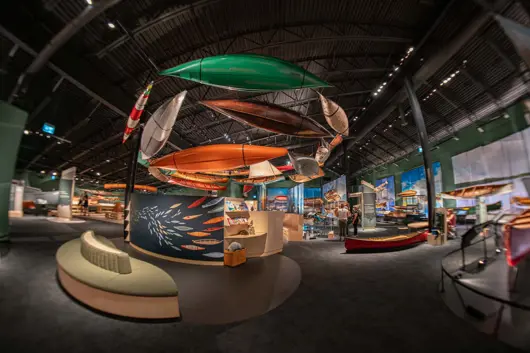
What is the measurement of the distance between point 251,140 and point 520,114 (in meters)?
14.7

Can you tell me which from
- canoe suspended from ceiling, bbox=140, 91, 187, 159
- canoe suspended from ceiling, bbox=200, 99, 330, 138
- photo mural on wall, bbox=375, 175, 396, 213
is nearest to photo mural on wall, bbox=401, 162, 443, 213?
photo mural on wall, bbox=375, 175, 396, 213

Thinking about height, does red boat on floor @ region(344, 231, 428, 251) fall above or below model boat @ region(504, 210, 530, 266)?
below

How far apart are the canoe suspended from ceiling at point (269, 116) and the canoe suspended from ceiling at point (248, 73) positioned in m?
1.06

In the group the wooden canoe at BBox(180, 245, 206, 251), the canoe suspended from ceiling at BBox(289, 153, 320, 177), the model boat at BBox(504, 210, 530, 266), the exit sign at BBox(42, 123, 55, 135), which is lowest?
the wooden canoe at BBox(180, 245, 206, 251)

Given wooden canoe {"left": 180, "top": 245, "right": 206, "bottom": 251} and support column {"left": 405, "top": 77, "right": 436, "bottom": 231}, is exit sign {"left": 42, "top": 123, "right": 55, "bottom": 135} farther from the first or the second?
support column {"left": 405, "top": 77, "right": 436, "bottom": 231}

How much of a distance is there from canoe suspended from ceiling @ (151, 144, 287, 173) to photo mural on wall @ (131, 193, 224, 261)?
3.37ft

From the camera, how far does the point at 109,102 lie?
24.5 ft

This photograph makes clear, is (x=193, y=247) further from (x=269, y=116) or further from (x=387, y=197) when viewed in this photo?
(x=387, y=197)

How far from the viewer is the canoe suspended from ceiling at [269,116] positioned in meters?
3.73

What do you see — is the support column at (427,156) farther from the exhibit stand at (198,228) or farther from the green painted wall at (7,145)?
the green painted wall at (7,145)

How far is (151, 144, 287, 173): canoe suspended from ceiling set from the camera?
422 cm

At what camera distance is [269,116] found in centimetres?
375

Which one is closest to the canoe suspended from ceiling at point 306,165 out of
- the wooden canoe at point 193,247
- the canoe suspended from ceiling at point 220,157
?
the canoe suspended from ceiling at point 220,157

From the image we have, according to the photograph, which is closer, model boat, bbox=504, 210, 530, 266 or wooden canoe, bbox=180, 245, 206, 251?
model boat, bbox=504, 210, 530, 266
